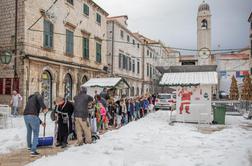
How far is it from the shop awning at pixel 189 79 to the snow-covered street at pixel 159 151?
4667 millimetres

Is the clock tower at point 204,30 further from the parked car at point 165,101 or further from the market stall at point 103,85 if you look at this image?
the market stall at point 103,85

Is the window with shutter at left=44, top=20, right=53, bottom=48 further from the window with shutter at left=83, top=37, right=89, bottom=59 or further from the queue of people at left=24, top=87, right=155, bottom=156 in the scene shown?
the queue of people at left=24, top=87, right=155, bottom=156

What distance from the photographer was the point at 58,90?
19828 mm

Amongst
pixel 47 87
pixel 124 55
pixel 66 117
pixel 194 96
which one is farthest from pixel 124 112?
pixel 124 55

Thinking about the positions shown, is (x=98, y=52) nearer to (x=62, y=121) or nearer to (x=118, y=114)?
(x=118, y=114)

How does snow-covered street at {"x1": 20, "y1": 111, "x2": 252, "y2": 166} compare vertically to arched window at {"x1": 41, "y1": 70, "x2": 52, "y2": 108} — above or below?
below

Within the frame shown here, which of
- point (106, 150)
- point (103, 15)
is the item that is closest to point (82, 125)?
point (106, 150)

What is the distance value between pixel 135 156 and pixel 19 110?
11871 mm

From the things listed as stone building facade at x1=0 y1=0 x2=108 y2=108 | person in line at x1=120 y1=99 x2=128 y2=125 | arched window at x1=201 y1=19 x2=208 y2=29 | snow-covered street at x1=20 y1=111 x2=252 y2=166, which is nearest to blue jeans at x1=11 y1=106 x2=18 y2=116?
stone building facade at x1=0 y1=0 x2=108 y2=108

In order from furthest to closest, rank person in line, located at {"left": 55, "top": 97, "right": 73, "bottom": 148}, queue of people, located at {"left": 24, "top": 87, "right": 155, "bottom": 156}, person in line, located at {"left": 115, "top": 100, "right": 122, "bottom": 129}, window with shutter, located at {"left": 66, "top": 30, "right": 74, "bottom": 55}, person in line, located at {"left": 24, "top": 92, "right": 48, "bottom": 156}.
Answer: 1. window with shutter, located at {"left": 66, "top": 30, "right": 74, "bottom": 55}
2. person in line, located at {"left": 115, "top": 100, "right": 122, "bottom": 129}
3. person in line, located at {"left": 55, "top": 97, "right": 73, "bottom": 148}
4. queue of people, located at {"left": 24, "top": 87, "right": 155, "bottom": 156}
5. person in line, located at {"left": 24, "top": 92, "right": 48, "bottom": 156}

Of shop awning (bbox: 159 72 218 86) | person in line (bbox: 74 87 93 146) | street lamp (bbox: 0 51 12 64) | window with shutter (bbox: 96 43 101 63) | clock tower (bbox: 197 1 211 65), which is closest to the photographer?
person in line (bbox: 74 87 93 146)

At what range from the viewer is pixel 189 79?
50.2 feet

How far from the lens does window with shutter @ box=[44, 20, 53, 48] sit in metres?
18.6

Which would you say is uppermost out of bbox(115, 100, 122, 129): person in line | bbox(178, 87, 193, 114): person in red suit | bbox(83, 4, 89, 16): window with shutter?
bbox(83, 4, 89, 16): window with shutter
